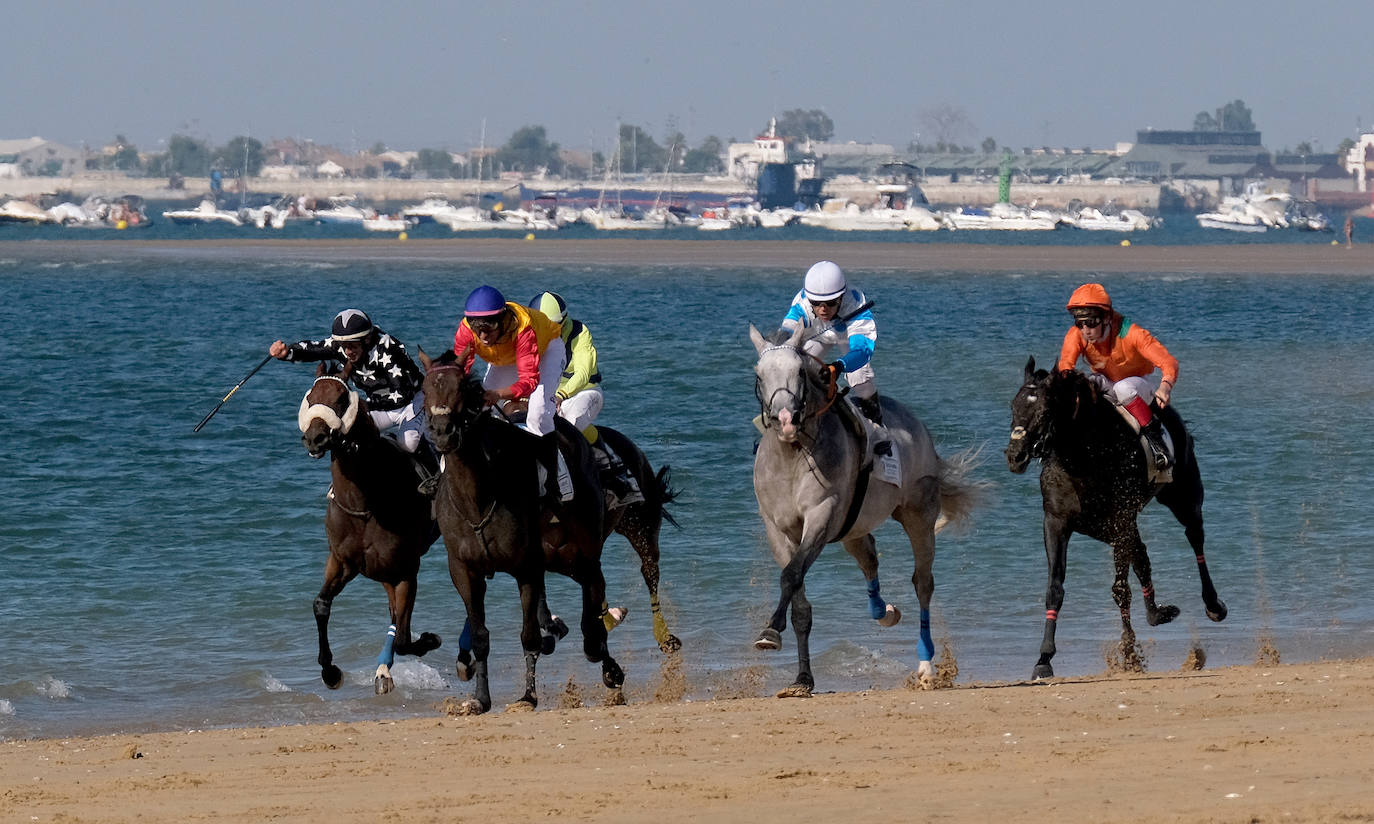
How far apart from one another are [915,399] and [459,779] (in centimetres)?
2513

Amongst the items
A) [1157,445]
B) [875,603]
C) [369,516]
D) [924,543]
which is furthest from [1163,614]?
[369,516]

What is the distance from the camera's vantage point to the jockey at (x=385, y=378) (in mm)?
11547

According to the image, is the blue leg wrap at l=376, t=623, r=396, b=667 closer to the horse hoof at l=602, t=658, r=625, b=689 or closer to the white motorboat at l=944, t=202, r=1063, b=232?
the horse hoof at l=602, t=658, r=625, b=689

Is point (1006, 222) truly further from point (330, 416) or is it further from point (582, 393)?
point (330, 416)

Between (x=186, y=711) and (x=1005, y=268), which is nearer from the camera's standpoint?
(x=186, y=711)

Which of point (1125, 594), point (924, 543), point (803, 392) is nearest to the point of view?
point (803, 392)

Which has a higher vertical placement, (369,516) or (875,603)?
(369,516)

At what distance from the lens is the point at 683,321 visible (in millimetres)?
53469

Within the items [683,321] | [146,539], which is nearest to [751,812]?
[146,539]

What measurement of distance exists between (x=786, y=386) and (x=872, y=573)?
256 cm

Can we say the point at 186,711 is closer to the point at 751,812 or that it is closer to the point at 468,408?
the point at 468,408

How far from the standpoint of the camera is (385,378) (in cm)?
1173

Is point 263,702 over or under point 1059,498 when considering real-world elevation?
under

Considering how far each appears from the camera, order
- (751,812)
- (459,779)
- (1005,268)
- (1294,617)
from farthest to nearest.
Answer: (1005,268), (1294,617), (459,779), (751,812)
